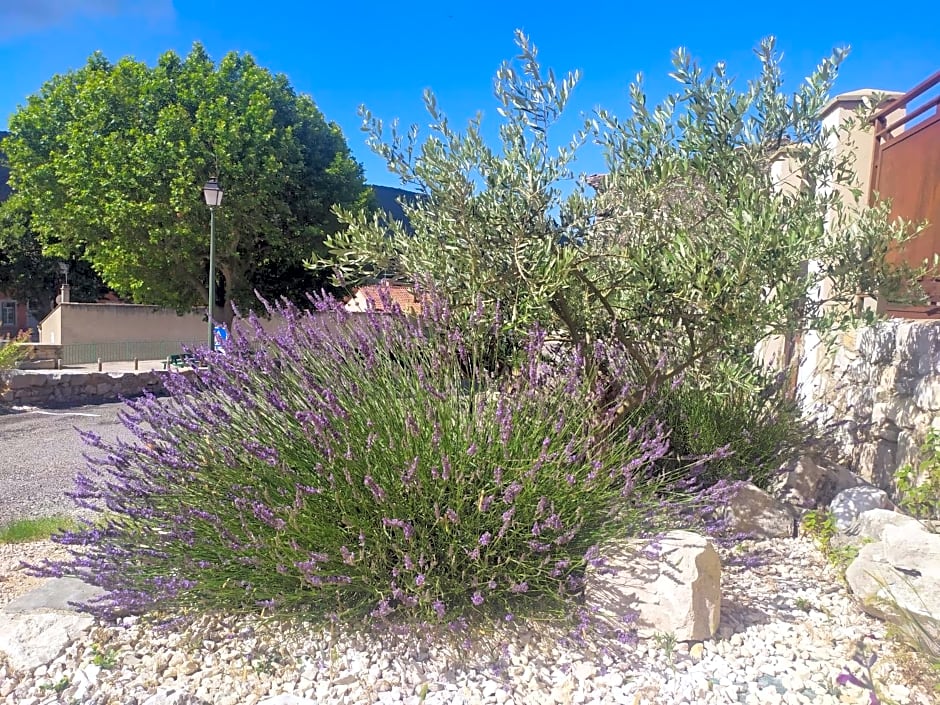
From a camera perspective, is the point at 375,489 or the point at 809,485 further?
the point at 809,485

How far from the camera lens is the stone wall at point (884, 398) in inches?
167

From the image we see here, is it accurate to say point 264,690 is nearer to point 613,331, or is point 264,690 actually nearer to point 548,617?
point 548,617

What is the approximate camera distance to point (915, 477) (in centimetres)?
413

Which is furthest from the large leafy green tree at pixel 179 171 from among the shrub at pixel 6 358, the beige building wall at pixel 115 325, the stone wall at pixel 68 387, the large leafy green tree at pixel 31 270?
the large leafy green tree at pixel 31 270

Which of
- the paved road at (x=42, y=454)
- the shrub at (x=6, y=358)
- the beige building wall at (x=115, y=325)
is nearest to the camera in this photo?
the paved road at (x=42, y=454)

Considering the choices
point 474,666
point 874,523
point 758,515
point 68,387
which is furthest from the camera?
point 68,387

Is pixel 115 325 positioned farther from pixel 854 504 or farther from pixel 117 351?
pixel 854 504

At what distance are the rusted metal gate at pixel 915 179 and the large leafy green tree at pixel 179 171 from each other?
1380 centimetres

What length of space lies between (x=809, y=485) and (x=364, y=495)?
115 inches

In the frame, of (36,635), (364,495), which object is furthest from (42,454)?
(364,495)

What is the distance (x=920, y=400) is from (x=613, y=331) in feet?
7.13

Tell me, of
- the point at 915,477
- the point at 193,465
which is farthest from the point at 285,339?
the point at 915,477

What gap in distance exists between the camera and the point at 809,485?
4.10 m

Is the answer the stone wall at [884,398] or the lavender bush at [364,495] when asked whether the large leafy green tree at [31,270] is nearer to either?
the lavender bush at [364,495]
